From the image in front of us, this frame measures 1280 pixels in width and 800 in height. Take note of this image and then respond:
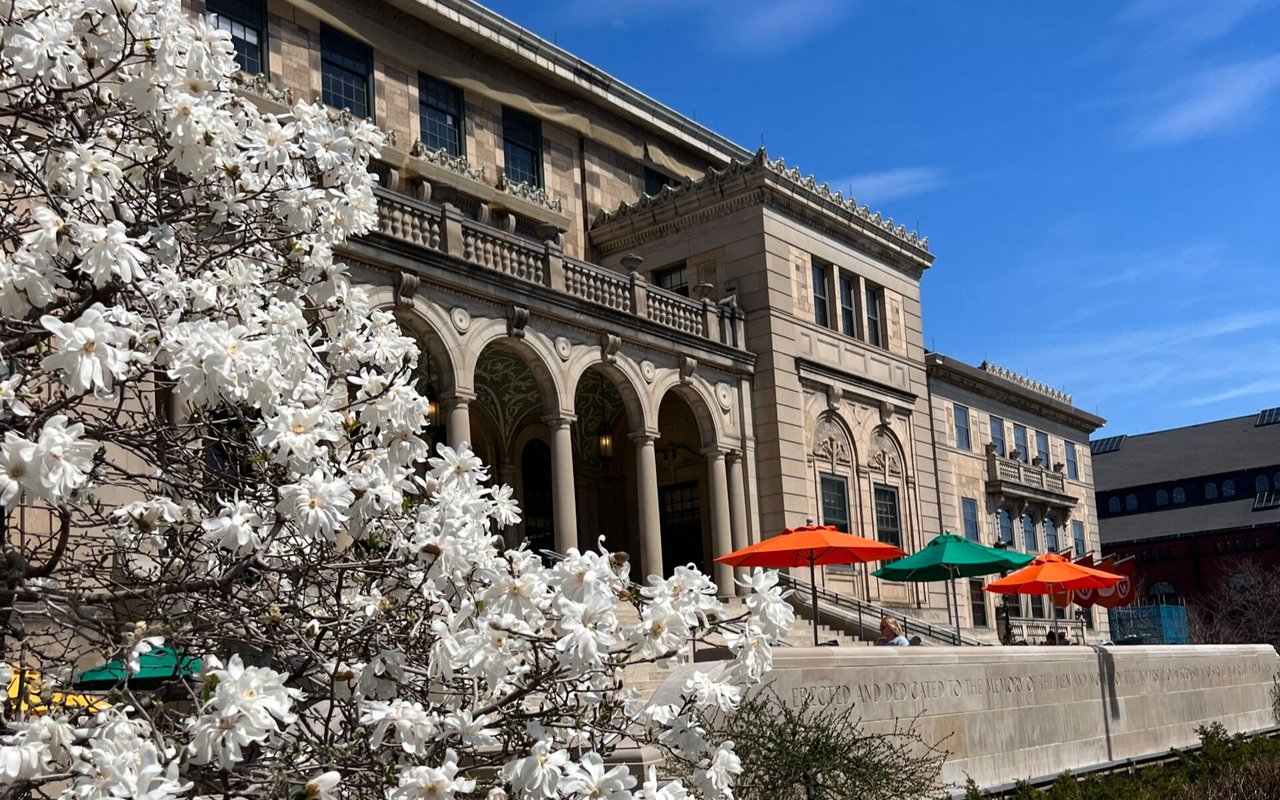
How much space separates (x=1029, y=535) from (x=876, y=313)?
15.6 meters

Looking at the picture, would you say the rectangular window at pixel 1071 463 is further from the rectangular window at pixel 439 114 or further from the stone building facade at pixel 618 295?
the rectangular window at pixel 439 114

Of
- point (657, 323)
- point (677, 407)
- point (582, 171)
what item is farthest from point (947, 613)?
point (582, 171)

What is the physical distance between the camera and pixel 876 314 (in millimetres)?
35000

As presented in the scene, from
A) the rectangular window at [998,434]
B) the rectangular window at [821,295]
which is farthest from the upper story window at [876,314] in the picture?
the rectangular window at [998,434]

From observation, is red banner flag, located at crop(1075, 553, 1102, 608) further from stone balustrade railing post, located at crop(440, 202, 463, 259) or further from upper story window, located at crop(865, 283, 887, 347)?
stone balustrade railing post, located at crop(440, 202, 463, 259)

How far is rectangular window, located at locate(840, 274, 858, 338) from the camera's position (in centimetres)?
3355

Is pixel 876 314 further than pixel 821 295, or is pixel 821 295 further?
pixel 876 314

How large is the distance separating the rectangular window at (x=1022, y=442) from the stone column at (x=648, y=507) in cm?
2380

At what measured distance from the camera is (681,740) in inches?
231

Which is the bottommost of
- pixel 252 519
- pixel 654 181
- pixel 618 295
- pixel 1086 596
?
pixel 1086 596

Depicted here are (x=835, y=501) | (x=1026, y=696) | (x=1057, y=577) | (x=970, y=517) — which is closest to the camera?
(x=1026, y=696)

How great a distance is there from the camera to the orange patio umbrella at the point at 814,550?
2111cm

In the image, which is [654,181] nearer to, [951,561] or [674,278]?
[674,278]

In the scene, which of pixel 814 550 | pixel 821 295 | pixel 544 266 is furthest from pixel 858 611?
pixel 544 266
